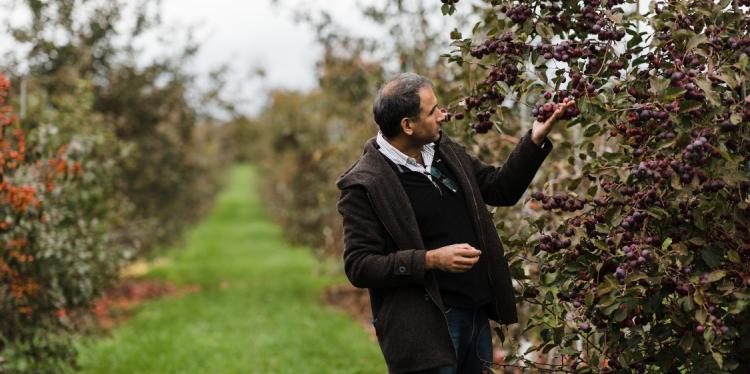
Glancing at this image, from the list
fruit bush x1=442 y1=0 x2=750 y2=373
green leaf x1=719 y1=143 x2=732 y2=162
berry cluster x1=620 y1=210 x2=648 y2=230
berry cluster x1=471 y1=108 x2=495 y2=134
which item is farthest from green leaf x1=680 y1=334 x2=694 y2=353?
berry cluster x1=471 y1=108 x2=495 y2=134

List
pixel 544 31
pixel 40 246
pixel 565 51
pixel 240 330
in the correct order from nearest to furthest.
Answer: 1. pixel 565 51
2. pixel 544 31
3. pixel 40 246
4. pixel 240 330

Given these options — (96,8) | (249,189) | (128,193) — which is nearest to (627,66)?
(96,8)

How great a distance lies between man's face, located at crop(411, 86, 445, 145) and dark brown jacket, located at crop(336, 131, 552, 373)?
0.17m

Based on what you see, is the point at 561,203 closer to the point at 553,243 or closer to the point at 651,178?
the point at 553,243

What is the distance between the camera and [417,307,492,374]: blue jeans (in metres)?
Result: 3.58

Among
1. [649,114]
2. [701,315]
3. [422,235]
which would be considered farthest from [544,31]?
[701,315]

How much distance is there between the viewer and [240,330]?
454 inches

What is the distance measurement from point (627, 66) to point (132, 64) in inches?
461

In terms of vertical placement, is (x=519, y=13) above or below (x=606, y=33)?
above

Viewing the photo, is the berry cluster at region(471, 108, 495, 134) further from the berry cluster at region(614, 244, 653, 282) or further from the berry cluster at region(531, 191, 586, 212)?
the berry cluster at region(614, 244, 653, 282)

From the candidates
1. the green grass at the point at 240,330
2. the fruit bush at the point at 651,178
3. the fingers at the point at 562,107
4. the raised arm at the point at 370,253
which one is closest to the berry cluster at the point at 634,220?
the fruit bush at the point at 651,178

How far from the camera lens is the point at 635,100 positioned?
10.4 feet

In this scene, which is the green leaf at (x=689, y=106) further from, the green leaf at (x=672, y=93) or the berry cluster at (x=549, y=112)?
the berry cluster at (x=549, y=112)

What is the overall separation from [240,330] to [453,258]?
8651mm
